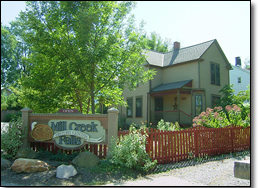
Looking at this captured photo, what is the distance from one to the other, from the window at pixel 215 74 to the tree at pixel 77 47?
11.0 m

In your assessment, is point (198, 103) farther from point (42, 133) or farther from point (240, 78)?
point (240, 78)

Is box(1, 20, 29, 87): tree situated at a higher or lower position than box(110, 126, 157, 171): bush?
higher

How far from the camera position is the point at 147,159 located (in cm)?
743

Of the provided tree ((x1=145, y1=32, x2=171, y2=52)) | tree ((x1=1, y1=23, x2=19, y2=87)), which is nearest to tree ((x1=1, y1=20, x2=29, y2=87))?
tree ((x1=1, y1=23, x2=19, y2=87))

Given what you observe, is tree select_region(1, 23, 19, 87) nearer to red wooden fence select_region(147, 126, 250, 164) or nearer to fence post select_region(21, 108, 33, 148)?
fence post select_region(21, 108, 33, 148)

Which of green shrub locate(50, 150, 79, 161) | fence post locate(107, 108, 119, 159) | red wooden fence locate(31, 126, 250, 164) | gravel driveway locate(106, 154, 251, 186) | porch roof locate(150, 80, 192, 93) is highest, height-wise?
porch roof locate(150, 80, 192, 93)

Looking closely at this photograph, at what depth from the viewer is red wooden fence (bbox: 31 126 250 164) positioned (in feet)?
26.6

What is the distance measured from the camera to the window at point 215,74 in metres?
20.8

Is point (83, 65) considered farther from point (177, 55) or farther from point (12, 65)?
point (12, 65)

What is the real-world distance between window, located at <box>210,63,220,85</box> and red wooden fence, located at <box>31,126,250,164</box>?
33.8 ft

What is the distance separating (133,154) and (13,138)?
15.9 feet

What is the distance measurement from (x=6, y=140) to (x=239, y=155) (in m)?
9.45

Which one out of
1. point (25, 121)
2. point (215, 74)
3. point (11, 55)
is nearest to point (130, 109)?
point (215, 74)

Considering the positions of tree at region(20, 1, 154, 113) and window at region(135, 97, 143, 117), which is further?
window at region(135, 97, 143, 117)
